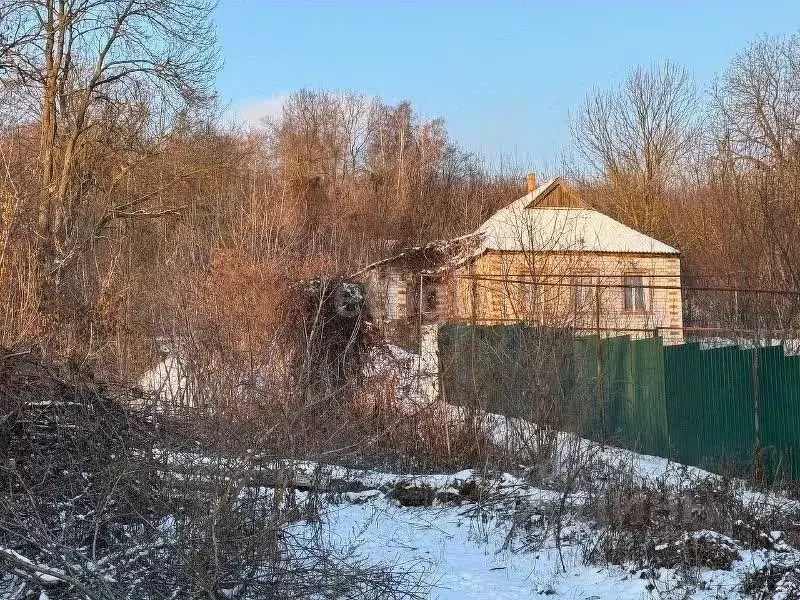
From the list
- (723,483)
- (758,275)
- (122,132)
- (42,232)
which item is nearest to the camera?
(723,483)

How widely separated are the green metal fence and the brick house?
63 centimetres

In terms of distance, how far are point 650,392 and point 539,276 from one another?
2359mm

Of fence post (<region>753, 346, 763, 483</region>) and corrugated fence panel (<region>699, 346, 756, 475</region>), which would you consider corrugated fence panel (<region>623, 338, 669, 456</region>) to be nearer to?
corrugated fence panel (<region>699, 346, 756, 475</region>)

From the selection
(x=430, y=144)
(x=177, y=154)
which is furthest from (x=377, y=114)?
(x=177, y=154)

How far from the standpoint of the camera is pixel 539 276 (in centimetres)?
1277

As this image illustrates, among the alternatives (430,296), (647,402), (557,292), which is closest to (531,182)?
(430,296)

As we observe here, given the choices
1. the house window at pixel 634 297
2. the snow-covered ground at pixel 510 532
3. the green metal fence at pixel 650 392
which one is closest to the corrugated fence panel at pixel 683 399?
the green metal fence at pixel 650 392

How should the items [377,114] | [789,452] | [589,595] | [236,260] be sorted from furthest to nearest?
[377,114]
[236,260]
[789,452]
[589,595]

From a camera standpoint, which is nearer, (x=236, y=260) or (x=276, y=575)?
(x=276, y=575)

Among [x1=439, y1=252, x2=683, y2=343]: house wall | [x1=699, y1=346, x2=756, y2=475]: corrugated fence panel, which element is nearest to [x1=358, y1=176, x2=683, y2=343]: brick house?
[x1=439, y1=252, x2=683, y2=343]: house wall

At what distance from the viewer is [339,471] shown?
9.45 meters

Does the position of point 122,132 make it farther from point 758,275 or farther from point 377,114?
point 377,114

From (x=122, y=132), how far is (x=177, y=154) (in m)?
2.22

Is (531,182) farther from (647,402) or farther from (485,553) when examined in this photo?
(485,553)
